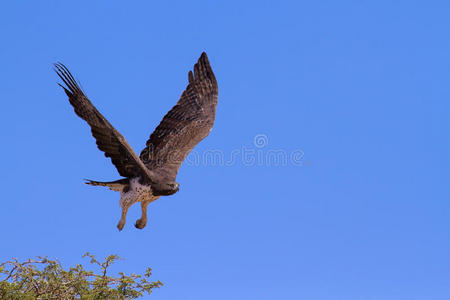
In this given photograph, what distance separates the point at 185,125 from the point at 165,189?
2.47 meters

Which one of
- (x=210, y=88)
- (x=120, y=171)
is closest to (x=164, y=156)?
(x=120, y=171)

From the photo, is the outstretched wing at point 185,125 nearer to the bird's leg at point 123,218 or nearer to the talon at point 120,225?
the bird's leg at point 123,218

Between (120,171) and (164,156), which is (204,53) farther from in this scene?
(120,171)

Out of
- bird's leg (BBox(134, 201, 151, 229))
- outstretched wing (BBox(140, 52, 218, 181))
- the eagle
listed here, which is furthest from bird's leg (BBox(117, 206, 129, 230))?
outstretched wing (BBox(140, 52, 218, 181))

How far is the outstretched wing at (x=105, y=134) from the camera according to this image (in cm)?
911

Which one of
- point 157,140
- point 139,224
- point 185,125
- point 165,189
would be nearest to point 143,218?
point 139,224

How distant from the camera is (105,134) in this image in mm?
9477

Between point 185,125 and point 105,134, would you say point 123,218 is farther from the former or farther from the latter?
point 185,125

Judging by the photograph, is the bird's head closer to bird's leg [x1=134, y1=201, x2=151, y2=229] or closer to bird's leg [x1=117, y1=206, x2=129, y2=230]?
bird's leg [x1=134, y1=201, x2=151, y2=229]

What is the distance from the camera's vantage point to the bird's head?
10359mm

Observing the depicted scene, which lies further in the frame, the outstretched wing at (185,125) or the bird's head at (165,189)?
the outstretched wing at (185,125)

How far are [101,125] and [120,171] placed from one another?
4.30ft

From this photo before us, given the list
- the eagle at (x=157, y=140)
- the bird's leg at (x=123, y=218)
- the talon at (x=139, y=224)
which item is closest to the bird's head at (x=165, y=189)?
the eagle at (x=157, y=140)

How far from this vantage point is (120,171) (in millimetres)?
10297
